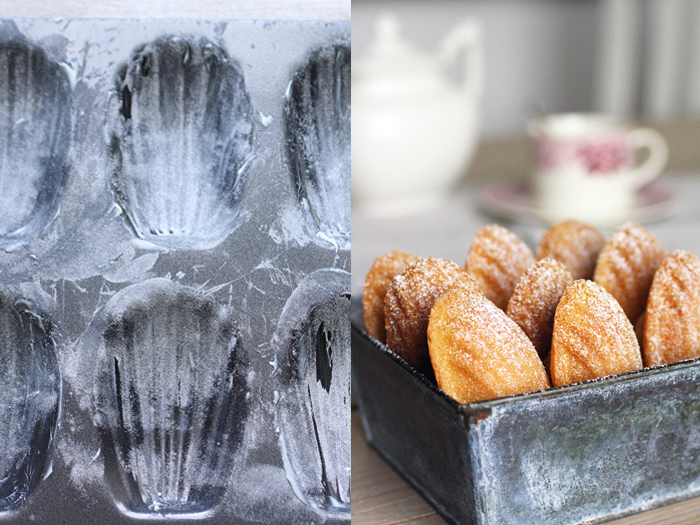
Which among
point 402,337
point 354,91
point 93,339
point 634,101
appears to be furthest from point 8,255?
point 634,101

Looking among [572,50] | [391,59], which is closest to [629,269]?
[391,59]

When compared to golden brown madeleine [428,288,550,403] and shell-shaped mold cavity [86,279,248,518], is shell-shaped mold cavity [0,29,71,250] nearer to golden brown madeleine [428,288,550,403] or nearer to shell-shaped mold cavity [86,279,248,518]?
shell-shaped mold cavity [86,279,248,518]

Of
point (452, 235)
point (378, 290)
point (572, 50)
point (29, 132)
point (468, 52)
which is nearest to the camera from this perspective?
point (29, 132)

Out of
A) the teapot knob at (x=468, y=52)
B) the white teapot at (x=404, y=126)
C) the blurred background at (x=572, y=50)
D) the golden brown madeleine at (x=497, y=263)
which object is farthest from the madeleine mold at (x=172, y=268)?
the blurred background at (x=572, y=50)

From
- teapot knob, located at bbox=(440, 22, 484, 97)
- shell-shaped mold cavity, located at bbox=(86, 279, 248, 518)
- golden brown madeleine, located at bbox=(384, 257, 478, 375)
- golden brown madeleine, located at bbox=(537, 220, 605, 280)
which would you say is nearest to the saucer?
teapot knob, located at bbox=(440, 22, 484, 97)

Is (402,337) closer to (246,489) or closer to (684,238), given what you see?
(246,489)

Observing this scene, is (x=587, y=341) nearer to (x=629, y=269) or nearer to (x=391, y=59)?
(x=629, y=269)

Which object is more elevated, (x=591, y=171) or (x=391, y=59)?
(x=391, y=59)
